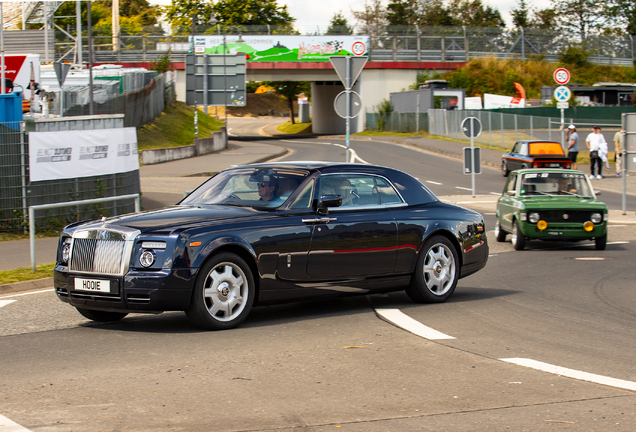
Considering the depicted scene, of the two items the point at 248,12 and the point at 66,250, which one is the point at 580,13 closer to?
the point at 248,12

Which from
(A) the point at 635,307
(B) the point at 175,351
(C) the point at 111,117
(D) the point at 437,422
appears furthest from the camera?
(C) the point at 111,117

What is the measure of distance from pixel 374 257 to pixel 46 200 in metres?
10.3

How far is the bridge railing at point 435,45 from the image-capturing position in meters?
68.3

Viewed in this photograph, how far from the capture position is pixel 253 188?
840cm

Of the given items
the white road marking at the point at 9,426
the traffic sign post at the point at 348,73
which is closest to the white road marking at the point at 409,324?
the white road marking at the point at 9,426

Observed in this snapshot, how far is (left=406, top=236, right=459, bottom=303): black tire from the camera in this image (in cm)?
915

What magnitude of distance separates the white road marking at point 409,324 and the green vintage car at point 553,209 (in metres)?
6.92

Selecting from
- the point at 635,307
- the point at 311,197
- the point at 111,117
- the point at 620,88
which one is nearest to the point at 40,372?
the point at 311,197

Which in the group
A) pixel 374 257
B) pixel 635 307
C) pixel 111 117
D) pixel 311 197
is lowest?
pixel 635 307

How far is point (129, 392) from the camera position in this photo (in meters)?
5.48

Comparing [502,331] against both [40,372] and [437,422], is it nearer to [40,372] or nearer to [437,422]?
[437,422]

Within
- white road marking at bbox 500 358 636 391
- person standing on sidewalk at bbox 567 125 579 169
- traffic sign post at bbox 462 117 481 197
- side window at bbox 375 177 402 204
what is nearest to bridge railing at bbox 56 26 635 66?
person standing on sidewalk at bbox 567 125 579 169

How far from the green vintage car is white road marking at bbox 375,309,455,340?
692 cm

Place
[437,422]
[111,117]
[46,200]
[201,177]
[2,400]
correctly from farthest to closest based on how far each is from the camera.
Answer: [201,177] → [111,117] → [46,200] → [2,400] → [437,422]
